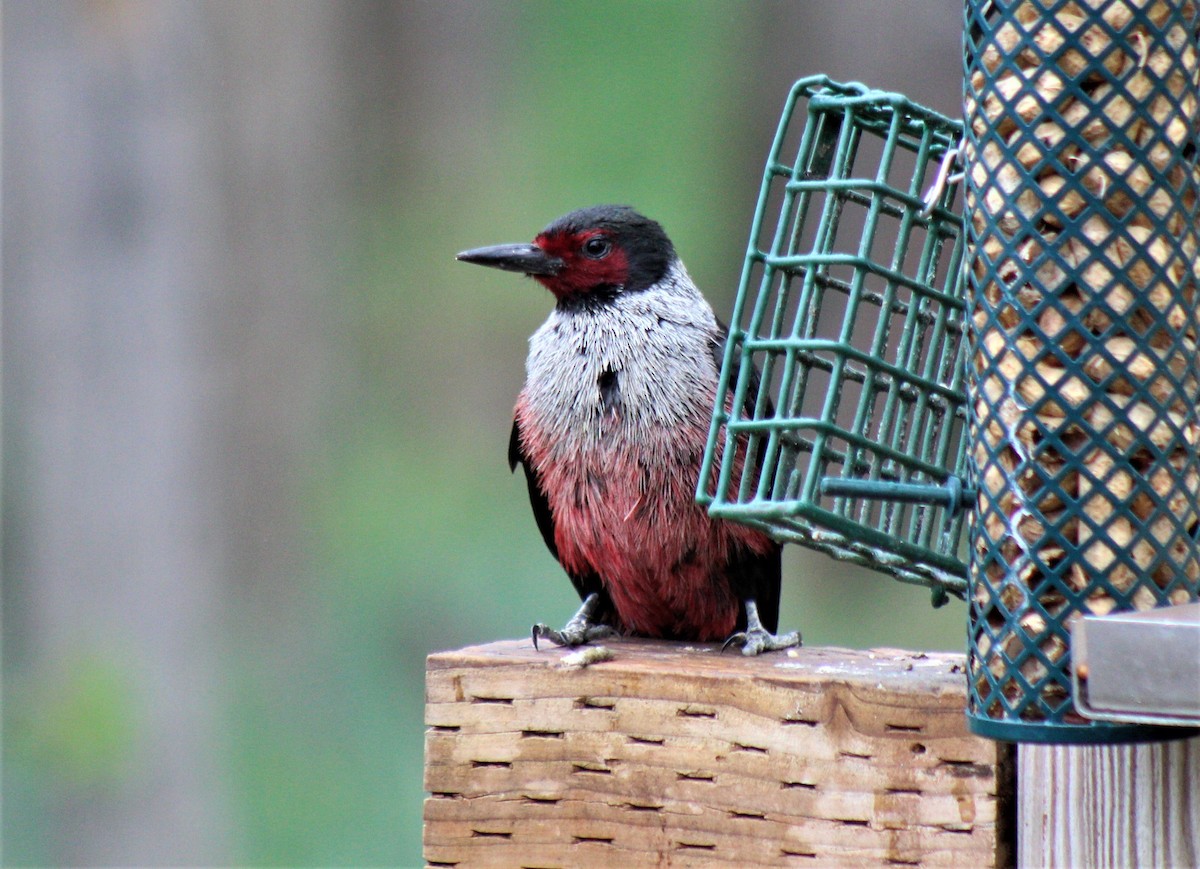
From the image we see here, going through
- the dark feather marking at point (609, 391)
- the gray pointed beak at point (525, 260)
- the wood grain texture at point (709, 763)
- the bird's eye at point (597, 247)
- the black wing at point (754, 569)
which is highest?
the bird's eye at point (597, 247)

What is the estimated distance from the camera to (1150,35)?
199 centimetres

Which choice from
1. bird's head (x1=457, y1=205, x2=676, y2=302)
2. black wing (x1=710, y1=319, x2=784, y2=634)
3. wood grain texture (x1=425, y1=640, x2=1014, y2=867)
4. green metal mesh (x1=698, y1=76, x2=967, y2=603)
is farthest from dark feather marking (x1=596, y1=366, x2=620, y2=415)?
wood grain texture (x1=425, y1=640, x2=1014, y2=867)

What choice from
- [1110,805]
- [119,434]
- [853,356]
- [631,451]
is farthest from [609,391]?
[119,434]

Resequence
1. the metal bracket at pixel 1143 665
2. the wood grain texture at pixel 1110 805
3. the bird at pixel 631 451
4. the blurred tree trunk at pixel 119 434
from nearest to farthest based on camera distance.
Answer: the metal bracket at pixel 1143 665 < the wood grain texture at pixel 1110 805 < the bird at pixel 631 451 < the blurred tree trunk at pixel 119 434

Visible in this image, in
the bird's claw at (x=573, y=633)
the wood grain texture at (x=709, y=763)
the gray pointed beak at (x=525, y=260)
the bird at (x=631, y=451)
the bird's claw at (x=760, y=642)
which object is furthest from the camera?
the gray pointed beak at (x=525, y=260)

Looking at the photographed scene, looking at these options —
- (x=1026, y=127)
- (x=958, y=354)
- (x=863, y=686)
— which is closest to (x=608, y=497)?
(x=958, y=354)

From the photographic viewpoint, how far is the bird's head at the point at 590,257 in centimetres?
391

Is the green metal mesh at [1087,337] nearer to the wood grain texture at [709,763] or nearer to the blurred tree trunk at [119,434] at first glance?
the wood grain texture at [709,763]

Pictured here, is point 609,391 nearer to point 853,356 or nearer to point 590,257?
point 590,257

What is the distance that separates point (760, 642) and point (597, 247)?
135cm

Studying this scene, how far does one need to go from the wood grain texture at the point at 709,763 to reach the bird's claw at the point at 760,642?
20 centimetres

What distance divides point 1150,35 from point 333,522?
541 cm

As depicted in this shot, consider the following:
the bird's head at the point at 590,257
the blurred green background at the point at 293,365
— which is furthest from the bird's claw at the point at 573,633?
the blurred green background at the point at 293,365

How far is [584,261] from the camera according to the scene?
12.9 feet
